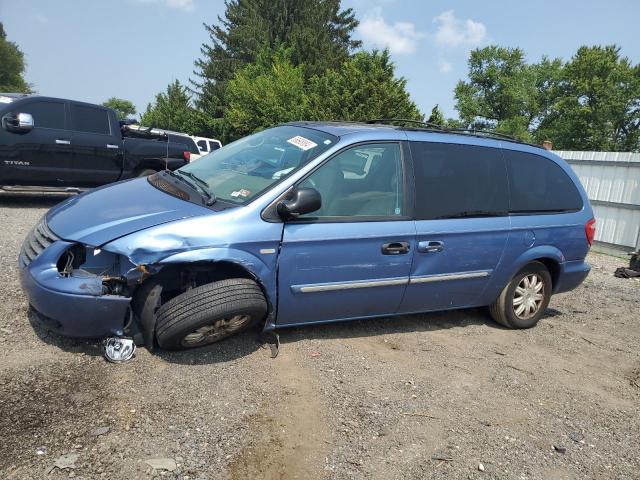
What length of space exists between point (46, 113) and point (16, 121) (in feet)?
2.21

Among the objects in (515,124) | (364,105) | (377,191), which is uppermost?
(515,124)

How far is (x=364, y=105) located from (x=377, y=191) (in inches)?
687

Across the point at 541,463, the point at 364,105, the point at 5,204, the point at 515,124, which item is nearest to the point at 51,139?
the point at 5,204

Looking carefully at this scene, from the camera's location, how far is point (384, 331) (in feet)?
15.8

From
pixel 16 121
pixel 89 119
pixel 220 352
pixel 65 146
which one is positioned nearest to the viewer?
pixel 220 352

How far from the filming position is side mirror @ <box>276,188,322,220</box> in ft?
12.1

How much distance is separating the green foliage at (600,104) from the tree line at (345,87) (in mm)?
99

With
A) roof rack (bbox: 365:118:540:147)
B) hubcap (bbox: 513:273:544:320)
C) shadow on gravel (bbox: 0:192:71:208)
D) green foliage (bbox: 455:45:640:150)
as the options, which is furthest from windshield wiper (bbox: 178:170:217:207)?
green foliage (bbox: 455:45:640:150)

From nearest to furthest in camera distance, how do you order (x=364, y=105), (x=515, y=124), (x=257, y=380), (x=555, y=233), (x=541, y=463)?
(x=541, y=463) → (x=257, y=380) → (x=555, y=233) → (x=364, y=105) → (x=515, y=124)

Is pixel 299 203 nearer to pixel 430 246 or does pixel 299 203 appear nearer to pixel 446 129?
pixel 430 246

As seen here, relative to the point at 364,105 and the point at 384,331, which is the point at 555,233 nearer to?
the point at 384,331

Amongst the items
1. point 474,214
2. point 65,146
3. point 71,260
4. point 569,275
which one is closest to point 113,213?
point 71,260

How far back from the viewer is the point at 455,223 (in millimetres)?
4559

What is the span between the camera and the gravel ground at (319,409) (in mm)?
2758
